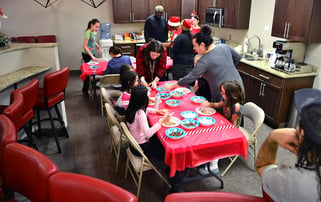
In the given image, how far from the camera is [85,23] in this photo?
21.8 feet

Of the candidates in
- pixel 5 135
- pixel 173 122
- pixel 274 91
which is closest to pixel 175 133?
pixel 173 122

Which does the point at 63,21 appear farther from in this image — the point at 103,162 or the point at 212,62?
the point at 212,62

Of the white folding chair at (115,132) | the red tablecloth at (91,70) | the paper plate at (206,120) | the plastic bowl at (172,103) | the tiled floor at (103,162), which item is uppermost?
the red tablecloth at (91,70)

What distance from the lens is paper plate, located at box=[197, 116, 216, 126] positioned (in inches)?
93.0

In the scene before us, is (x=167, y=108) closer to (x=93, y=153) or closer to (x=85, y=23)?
(x=93, y=153)

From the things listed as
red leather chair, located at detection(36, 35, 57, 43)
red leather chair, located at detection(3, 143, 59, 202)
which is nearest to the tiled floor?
red leather chair, located at detection(3, 143, 59, 202)

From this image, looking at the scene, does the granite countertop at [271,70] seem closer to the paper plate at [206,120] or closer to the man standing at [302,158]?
the paper plate at [206,120]

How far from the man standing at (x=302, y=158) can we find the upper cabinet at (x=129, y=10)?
19.4ft

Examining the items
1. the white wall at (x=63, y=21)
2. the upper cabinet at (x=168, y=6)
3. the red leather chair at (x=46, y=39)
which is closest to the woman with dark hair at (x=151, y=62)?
the white wall at (x=63, y=21)

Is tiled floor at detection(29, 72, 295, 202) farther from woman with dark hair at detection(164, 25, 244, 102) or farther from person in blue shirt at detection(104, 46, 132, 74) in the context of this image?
woman with dark hair at detection(164, 25, 244, 102)

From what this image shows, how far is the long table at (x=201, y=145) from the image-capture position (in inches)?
82.0

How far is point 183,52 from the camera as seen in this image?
402 cm

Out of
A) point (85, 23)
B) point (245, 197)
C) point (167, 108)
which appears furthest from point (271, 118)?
point (85, 23)

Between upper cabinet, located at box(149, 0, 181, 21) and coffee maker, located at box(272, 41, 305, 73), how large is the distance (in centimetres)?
360
